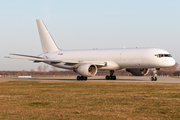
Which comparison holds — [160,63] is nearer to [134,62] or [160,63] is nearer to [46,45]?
[134,62]

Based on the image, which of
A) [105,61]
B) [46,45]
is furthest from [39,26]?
[105,61]

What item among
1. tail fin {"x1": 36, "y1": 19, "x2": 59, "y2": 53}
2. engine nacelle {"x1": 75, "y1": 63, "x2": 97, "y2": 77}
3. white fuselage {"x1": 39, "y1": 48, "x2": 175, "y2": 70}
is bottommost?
engine nacelle {"x1": 75, "y1": 63, "x2": 97, "y2": 77}

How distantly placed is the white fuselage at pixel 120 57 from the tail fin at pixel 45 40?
61.5 inches

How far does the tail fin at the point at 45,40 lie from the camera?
51.1 m

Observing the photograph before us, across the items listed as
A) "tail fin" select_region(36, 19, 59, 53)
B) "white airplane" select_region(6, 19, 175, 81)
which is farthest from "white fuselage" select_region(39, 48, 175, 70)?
"tail fin" select_region(36, 19, 59, 53)

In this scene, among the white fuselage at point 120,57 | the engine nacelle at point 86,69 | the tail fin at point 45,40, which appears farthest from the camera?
the tail fin at point 45,40

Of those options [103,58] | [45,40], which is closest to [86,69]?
[103,58]

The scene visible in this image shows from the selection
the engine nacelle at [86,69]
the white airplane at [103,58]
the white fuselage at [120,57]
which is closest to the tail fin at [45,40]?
the white airplane at [103,58]

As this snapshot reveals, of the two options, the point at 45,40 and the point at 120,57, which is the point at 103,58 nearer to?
the point at 120,57

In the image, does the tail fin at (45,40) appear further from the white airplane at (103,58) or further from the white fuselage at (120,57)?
the white fuselage at (120,57)

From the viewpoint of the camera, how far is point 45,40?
51219 mm

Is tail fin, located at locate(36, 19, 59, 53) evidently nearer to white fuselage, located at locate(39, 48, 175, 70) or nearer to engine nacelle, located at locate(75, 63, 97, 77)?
white fuselage, located at locate(39, 48, 175, 70)

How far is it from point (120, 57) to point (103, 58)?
3230mm

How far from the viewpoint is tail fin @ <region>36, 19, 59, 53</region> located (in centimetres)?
5106
